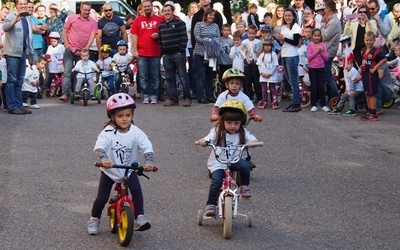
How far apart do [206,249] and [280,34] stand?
1016cm

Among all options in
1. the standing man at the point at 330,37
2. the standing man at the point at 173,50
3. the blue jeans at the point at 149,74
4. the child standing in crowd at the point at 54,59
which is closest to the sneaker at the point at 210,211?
the standing man at the point at 330,37

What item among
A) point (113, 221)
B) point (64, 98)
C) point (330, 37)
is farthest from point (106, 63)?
point (113, 221)

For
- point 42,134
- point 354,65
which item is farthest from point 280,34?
point 42,134

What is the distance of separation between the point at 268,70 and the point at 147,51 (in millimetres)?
2562

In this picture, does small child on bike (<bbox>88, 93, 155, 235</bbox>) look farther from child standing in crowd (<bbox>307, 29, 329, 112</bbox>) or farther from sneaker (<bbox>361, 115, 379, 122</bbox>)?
child standing in crowd (<bbox>307, 29, 329, 112</bbox>)

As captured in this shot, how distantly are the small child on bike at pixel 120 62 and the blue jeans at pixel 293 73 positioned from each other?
368cm

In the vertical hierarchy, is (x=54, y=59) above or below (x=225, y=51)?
below

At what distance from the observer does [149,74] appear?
18.2 m

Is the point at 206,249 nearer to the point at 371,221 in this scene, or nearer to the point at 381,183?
the point at 371,221

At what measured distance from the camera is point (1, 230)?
26.3 feet

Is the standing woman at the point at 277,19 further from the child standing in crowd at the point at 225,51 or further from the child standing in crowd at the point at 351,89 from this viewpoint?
the child standing in crowd at the point at 351,89

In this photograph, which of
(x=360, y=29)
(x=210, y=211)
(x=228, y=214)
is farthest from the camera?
(x=360, y=29)

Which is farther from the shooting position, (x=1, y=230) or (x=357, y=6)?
(x=357, y=6)

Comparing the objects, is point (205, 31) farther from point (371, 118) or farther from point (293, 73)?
point (371, 118)
